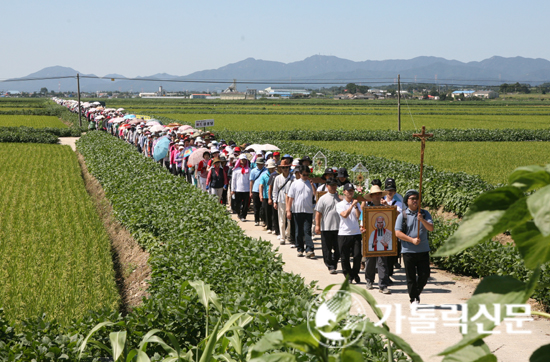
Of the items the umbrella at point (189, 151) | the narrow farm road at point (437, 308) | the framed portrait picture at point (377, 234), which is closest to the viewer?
the narrow farm road at point (437, 308)

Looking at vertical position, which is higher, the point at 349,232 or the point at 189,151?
the point at 189,151

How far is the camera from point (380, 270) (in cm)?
1004

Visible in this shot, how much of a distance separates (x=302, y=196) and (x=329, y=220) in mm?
1354

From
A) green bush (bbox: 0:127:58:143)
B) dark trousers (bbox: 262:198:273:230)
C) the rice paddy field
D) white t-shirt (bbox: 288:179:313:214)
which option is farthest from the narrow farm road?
green bush (bbox: 0:127:58:143)

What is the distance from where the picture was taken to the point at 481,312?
0.74 meters

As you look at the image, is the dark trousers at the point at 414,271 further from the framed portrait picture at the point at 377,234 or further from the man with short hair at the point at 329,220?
the man with short hair at the point at 329,220

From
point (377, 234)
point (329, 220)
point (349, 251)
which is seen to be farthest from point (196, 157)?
point (377, 234)

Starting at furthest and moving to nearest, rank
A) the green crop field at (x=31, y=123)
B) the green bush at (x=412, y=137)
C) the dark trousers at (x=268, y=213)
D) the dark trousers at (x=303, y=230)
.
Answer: the green crop field at (x=31, y=123)
the green bush at (x=412, y=137)
the dark trousers at (x=268, y=213)
the dark trousers at (x=303, y=230)

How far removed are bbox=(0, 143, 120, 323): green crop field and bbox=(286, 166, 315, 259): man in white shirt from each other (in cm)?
401

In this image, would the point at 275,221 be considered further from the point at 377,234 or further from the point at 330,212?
the point at 377,234

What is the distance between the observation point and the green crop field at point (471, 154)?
28.6 meters

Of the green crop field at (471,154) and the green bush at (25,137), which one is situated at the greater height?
the green bush at (25,137)

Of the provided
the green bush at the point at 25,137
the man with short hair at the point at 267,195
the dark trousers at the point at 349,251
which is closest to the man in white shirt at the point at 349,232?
the dark trousers at the point at 349,251

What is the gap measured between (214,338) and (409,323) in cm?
696
